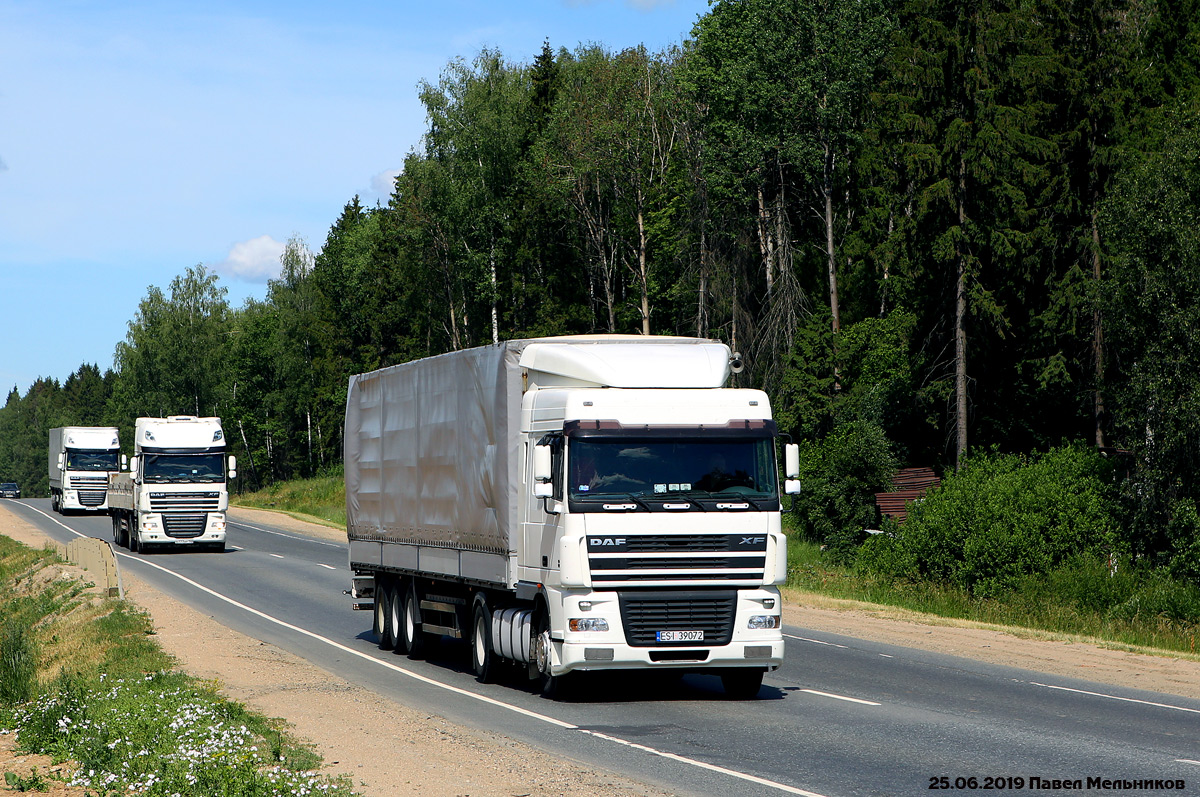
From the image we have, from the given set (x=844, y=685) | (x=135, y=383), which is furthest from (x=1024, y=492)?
(x=135, y=383)

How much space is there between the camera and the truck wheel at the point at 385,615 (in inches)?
A: 767

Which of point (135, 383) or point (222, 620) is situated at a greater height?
point (135, 383)

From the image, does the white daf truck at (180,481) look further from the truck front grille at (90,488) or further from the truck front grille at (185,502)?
the truck front grille at (90,488)

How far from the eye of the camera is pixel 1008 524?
3052cm

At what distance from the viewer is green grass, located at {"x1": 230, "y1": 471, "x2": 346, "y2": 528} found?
64.8 meters

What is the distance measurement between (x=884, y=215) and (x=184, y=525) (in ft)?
85.7

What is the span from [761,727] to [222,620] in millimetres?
14397

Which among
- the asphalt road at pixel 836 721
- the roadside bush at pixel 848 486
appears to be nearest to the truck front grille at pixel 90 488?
the roadside bush at pixel 848 486

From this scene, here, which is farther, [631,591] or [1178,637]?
[1178,637]

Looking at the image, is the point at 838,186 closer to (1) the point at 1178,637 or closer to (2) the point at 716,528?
(1) the point at 1178,637

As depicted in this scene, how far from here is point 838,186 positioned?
5191 centimetres

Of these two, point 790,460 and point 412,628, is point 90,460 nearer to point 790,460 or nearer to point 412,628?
point 412,628

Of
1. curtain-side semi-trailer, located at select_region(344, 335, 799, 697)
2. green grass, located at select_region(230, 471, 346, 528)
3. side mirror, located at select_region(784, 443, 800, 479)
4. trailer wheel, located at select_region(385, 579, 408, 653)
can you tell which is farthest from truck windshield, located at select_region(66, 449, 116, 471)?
side mirror, located at select_region(784, 443, 800, 479)

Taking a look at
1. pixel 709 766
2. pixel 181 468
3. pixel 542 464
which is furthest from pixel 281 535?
pixel 709 766
